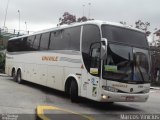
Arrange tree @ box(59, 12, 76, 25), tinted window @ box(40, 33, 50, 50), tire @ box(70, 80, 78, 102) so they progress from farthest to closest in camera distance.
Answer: tree @ box(59, 12, 76, 25), tinted window @ box(40, 33, 50, 50), tire @ box(70, 80, 78, 102)

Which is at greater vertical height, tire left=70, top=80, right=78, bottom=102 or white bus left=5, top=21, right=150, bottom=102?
white bus left=5, top=21, right=150, bottom=102

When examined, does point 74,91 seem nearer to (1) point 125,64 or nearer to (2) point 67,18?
(1) point 125,64

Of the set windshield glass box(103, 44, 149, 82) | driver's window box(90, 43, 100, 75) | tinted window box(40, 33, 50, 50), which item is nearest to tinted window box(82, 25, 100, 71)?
driver's window box(90, 43, 100, 75)

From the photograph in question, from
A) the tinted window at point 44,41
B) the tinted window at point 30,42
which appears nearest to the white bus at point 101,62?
the tinted window at point 44,41

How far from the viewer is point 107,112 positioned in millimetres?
15078

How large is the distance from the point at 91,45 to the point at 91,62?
0.68 m

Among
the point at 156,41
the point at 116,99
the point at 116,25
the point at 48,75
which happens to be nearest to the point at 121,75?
the point at 116,99

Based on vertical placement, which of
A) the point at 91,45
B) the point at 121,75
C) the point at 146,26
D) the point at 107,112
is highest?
the point at 146,26

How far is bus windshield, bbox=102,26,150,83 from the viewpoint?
15.1 meters

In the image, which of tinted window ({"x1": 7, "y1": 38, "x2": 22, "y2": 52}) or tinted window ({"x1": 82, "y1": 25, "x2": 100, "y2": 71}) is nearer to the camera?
tinted window ({"x1": 82, "y1": 25, "x2": 100, "y2": 71})

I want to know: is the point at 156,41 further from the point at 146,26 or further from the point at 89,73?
the point at 89,73

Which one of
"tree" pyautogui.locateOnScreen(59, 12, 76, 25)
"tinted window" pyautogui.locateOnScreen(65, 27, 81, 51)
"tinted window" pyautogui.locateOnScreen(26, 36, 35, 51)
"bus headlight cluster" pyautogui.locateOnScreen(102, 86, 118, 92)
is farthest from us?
"tree" pyautogui.locateOnScreen(59, 12, 76, 25)

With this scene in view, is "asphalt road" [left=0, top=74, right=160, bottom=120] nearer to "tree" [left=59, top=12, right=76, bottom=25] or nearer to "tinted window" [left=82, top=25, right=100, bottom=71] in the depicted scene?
"tinted window" [left=82, top=25, right=100, bottom=71]

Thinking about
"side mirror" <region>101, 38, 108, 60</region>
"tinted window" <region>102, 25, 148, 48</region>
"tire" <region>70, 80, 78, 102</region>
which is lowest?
"tire" <region>70, 80, 78, 102</region>
